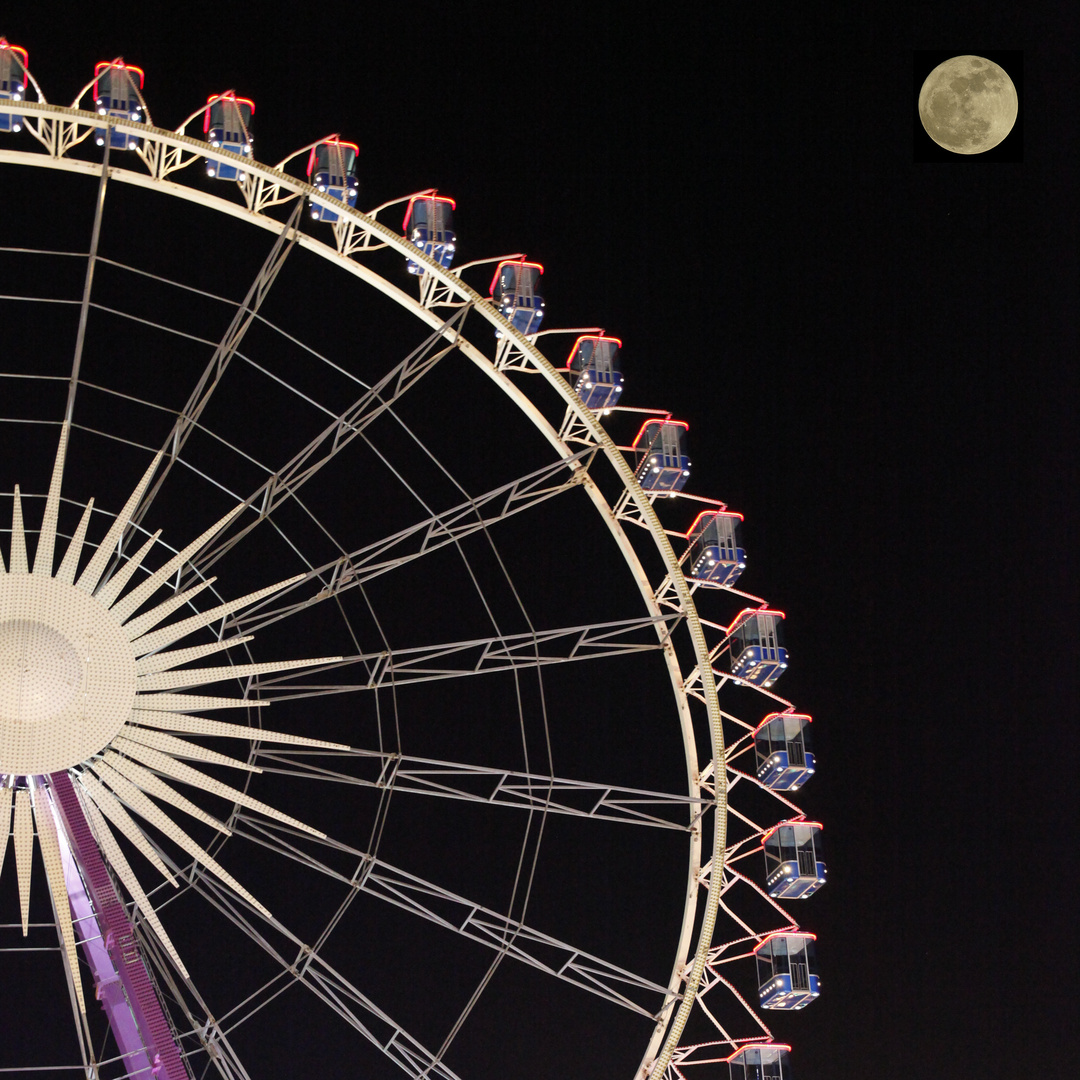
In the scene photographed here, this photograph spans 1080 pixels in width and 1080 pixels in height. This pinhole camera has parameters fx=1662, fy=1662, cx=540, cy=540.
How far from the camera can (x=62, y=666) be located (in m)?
18.9

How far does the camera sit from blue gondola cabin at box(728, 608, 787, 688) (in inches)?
890

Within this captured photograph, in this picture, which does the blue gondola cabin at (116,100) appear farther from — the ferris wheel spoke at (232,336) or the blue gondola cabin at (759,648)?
the blue gondola cabin at (759,648)

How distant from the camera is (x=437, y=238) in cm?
2155

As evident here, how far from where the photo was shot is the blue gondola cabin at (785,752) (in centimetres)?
2266

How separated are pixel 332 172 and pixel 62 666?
23.3ft

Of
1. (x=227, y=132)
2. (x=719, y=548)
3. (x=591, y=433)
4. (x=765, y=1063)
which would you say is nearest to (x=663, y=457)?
(x=591, y=433)

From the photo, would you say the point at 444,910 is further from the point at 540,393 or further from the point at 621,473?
the point at 621,473

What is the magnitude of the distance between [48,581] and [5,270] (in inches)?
470

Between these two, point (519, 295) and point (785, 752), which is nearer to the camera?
point (519, 295)

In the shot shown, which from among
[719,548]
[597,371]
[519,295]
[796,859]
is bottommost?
[796,859]

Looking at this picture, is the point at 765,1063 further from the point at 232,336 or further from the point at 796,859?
the point at 232,336

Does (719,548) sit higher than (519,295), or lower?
lower

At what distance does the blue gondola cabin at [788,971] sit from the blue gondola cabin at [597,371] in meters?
7.56

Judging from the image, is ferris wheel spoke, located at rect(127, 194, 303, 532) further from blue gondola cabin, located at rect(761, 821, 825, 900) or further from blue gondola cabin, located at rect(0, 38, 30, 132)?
blue gondola cabin, located at rect(761, 821, 825, 900)
